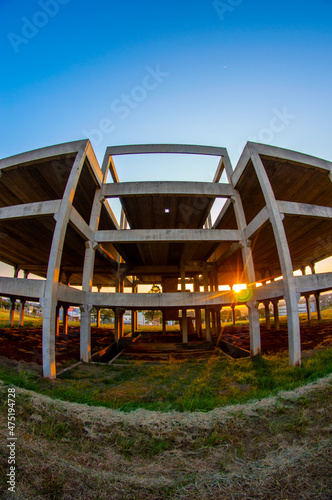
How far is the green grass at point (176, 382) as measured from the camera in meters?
6.25

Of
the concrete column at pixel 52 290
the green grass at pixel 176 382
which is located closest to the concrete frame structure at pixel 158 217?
the concrete column at pixel 52 290

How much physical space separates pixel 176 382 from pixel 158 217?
12.6 metres

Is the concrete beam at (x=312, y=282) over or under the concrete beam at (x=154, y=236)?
under

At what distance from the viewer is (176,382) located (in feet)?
28.2

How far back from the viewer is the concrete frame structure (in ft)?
33.7

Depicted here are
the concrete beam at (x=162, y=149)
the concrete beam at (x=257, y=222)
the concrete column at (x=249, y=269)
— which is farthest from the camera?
the concrete beam at (x=162, y=149)

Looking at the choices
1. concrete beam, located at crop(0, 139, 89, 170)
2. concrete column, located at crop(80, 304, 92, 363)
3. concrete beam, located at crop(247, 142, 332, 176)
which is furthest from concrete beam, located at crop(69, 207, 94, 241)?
concrete beam, located at crop(247, 142, 332, 176)

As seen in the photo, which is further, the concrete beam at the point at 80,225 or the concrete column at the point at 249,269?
the concrete column at the point at 249,269

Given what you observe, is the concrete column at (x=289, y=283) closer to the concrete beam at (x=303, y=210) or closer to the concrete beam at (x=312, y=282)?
the concrete beam at (x=312, y=282)

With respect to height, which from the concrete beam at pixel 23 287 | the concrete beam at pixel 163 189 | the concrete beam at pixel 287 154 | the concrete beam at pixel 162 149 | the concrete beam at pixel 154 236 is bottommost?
the concrete beam at pixel 23 287

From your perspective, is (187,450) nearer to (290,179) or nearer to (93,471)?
(93,471)

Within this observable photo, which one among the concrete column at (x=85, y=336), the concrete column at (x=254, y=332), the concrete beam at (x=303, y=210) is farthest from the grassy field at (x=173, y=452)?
the concrete beam at (x=303, y=210)

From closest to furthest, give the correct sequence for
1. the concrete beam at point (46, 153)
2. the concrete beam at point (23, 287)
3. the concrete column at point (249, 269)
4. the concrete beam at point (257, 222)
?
the concrete beam at point (23, 287)
the concrete beam at point (257, 222)
the concrete beam at point (46, 153)
the concrete column at point (249, 269)

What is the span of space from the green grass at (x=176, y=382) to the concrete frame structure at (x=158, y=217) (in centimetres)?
118
